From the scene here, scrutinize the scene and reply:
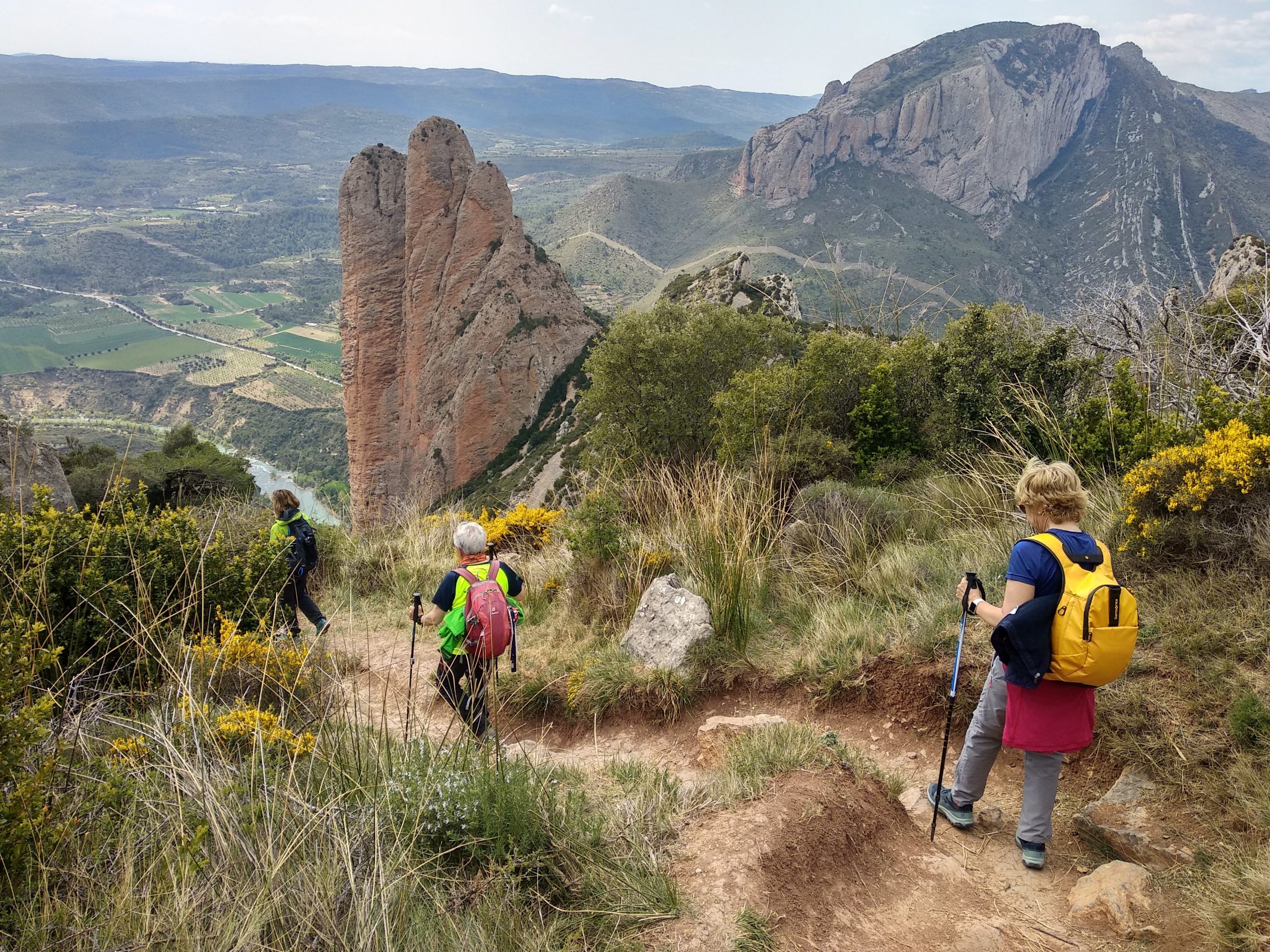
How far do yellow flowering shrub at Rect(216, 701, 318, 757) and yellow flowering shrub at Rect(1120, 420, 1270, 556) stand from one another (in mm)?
4971

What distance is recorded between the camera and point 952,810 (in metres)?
3.71

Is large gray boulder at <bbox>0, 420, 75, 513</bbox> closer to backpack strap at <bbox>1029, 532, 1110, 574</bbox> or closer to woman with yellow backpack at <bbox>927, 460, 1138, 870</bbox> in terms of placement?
woman with yellow backpack at <bbox>927, 460, 1138, 870</bbox>

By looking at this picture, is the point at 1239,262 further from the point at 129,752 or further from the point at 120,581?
the point at 129,752

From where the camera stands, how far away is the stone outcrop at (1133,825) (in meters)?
3.21

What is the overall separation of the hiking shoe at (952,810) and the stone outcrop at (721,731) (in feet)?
3.05

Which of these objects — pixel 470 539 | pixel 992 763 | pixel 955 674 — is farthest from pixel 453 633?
pixel 992 763

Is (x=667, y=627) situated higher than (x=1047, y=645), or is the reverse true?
(x=1047, y=645)

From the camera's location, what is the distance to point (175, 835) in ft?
8.36

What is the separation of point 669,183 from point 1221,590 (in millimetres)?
175733

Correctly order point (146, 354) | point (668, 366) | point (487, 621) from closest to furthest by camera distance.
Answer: point (487, 621) < point (668, 366) < point (146, 354)

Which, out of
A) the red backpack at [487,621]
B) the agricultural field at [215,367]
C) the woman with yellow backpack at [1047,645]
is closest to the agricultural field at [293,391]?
the agricultural field at [215,367]

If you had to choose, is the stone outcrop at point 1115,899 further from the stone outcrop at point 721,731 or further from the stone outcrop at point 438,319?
the stone outcrop at point 438,319

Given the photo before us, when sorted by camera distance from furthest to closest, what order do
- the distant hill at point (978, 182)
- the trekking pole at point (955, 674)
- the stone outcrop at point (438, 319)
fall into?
the distant hill at point (978, 182) → the stone outcrop at point (438, 319) → the trekking pole at point (955, 674)

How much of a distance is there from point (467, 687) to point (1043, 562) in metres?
3.31
